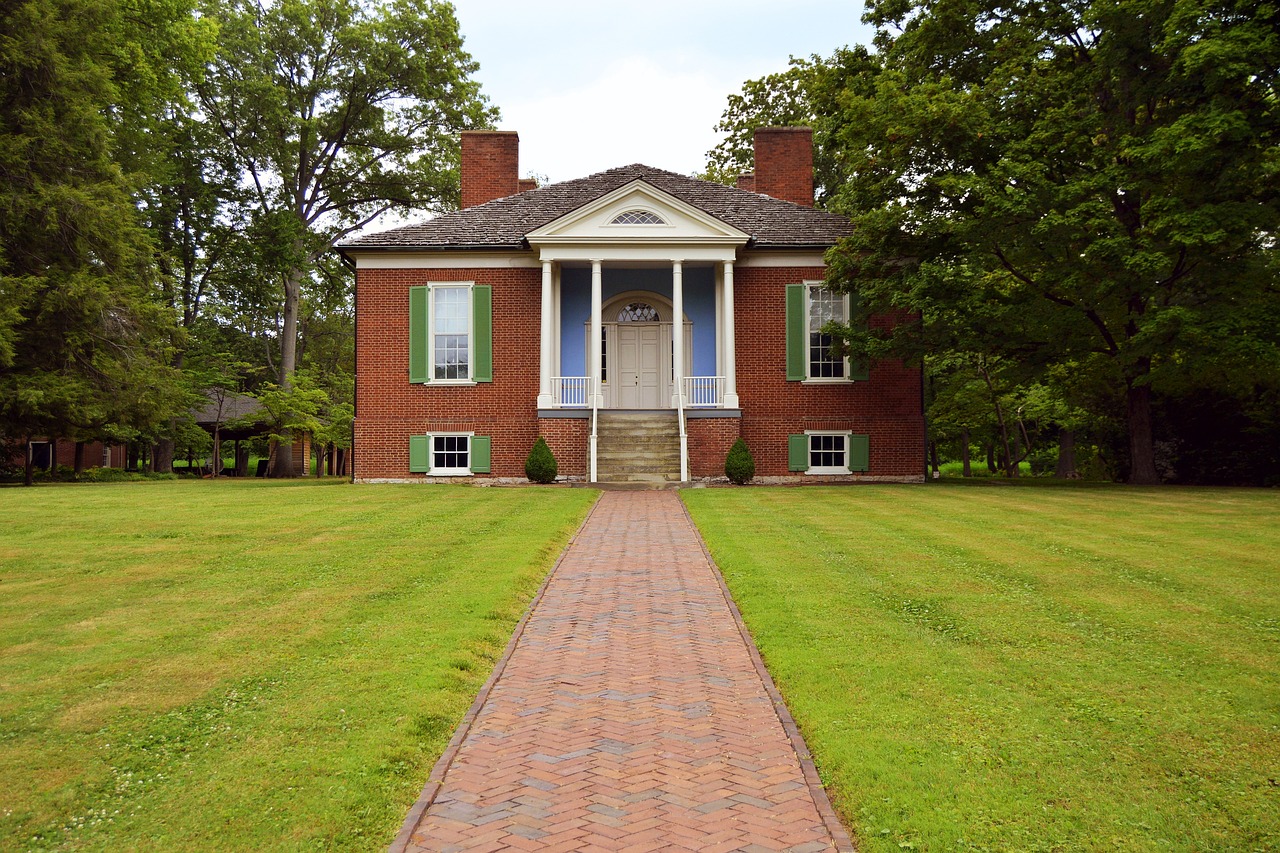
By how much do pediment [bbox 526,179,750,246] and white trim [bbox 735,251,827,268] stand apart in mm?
1315

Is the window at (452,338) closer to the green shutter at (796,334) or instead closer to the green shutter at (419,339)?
the green shutter at (419,339)

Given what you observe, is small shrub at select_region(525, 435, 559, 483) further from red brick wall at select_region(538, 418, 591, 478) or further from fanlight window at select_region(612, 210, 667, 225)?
fanlight window at select_region(612, 210, 667, 225)

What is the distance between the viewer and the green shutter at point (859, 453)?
78.2 feet

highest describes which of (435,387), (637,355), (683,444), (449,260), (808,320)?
(449,260)

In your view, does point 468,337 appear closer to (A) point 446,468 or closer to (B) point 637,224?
(A) point 446,468

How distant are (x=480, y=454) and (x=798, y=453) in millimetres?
7986

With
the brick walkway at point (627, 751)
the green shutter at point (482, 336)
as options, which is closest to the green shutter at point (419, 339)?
the green shutter at point (482, 336)

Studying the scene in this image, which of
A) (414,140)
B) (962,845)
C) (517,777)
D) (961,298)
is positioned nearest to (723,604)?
(517,777)

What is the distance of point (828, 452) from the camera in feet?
78.8

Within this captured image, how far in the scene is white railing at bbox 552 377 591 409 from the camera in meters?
23.2

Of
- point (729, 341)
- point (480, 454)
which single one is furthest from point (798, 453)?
point (480, 454)

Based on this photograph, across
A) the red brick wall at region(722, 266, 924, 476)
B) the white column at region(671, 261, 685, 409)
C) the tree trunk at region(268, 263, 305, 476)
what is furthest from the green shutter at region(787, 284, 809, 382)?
the tree trunk at region(268, 263, 305, 476)

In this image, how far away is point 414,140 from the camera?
118 feet

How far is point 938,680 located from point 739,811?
2258 millimetres
